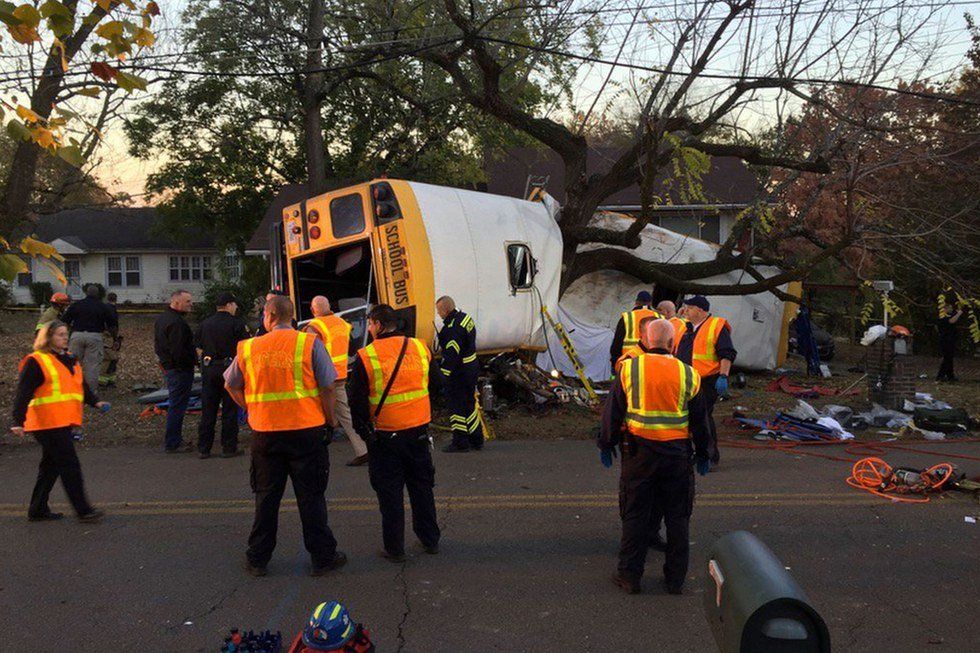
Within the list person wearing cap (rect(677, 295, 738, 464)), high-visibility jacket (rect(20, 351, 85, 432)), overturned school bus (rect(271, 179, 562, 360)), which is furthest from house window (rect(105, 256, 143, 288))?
person wearing cap (rect(677, 295, 738, 464))

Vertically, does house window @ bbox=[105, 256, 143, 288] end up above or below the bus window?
above

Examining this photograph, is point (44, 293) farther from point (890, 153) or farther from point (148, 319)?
point (890, 153)

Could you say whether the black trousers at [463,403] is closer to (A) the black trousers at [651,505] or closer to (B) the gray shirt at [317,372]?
(B) the gray shirt at [317,372]

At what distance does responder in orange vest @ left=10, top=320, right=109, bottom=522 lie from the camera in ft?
21.1

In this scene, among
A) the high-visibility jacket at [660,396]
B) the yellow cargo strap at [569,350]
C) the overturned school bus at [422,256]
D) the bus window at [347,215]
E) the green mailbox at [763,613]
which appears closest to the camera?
the green mailbox at [763,613]

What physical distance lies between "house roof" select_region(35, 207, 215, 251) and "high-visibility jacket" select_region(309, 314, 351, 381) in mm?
31651

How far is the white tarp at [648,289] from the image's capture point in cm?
1469

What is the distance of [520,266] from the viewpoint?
1234cm

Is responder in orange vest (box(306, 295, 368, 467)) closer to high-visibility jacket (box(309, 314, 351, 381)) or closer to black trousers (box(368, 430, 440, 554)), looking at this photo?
high-visibility jacket (box(309, 314, 351, 381))

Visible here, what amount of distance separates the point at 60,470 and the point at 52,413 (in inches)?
17.8

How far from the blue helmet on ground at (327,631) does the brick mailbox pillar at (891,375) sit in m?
10.5

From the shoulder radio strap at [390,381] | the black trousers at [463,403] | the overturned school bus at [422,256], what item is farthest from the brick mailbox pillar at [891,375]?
the shoulder radio strap at [390,381]

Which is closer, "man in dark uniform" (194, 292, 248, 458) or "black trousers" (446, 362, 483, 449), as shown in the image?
"man in dark uniform" (194, 292, 248, 458)

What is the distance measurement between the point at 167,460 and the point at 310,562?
13.3ft
